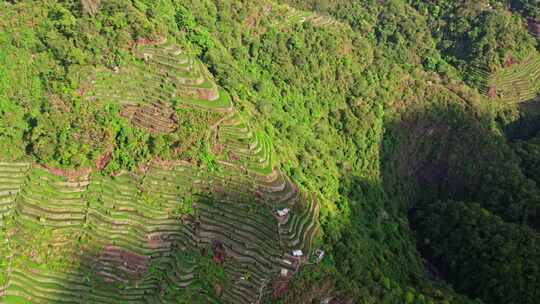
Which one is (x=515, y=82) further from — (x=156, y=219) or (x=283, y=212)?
(x=156, y=219)

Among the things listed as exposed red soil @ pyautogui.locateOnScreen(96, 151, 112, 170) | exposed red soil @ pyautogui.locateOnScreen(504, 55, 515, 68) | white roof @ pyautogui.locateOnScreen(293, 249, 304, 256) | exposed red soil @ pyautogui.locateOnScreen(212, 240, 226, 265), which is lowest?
exposed red soil @ pyautogui.locateOnScreen(212, 240, 226, 265)

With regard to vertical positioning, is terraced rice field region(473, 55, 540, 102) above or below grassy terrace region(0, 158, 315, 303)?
above

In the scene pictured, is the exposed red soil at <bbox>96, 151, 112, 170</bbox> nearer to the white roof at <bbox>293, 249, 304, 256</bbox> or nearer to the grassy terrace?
the grassy terrace

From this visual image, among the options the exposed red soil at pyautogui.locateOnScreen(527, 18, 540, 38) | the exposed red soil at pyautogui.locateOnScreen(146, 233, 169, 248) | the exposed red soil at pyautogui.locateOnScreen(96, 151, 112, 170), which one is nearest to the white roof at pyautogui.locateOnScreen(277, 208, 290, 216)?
the exposed red soil at pyautogui.locateOnScreen(146, 233, 169, 248)

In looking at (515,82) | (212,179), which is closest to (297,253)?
(212,179)

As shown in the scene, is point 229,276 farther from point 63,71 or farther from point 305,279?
point 63,71

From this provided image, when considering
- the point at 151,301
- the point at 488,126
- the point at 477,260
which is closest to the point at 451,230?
the point at 477,260
